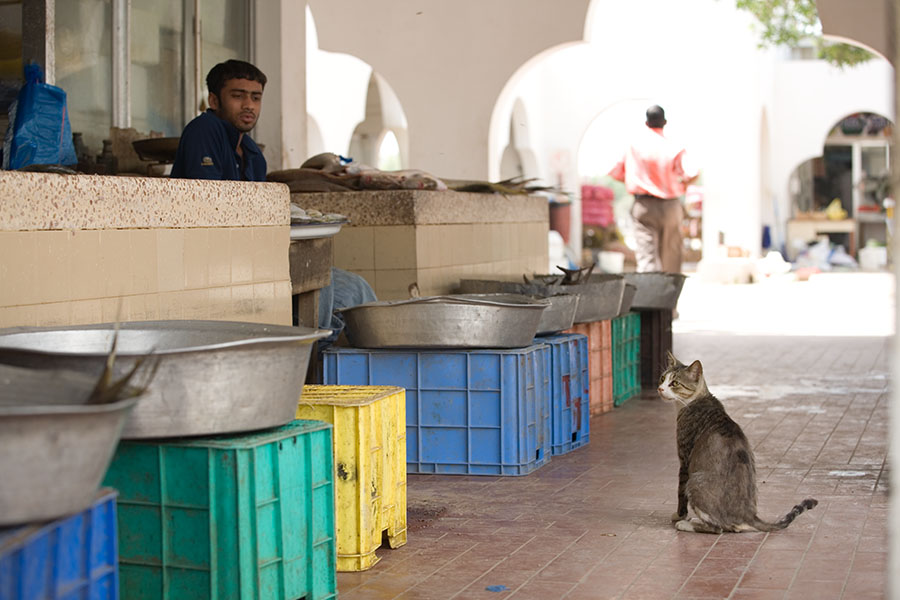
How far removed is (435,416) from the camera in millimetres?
5852

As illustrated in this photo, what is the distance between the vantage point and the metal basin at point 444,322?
5.62 metres

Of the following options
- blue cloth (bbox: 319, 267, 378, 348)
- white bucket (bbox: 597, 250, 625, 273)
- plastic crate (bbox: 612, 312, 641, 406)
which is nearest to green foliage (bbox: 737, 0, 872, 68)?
white bucket (bbox: 597, 250, 625, 273)

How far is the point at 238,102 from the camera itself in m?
6.23

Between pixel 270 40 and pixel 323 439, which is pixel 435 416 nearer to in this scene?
pixel 323 439

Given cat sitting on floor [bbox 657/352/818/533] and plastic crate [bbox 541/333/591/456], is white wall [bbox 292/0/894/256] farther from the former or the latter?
cat sitting on floor [bbox 657/352/818/533]

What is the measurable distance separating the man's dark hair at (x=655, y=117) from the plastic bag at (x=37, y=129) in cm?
785

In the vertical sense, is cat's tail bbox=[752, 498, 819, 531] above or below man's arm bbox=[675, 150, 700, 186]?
below

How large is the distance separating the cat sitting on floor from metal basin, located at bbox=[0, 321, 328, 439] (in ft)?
6.19

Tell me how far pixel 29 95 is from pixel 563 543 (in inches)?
151

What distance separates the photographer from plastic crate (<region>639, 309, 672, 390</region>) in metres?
9.15

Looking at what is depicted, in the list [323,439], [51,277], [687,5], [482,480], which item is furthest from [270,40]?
[687,5]

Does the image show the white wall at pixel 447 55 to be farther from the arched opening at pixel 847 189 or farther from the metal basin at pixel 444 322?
the arched opening at pixel 847 189

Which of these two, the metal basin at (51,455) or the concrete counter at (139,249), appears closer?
the metal basin at (51,455)

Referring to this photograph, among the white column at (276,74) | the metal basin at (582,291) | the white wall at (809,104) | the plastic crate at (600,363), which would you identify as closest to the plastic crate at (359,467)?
the metal basin at (582,291)
